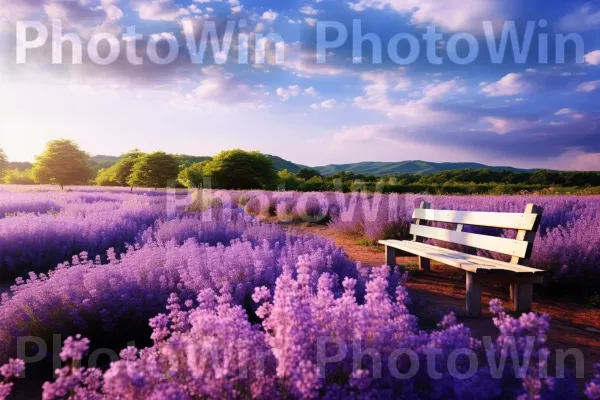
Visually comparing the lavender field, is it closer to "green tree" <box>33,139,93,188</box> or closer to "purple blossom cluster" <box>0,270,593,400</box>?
"purple blossom cluster" <box>0,270,593,400</box>

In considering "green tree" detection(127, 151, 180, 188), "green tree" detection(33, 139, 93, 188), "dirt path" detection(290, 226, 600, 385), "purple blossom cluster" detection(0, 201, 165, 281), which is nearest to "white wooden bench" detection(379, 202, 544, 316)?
"dirt path" detection(290, 226, 600, 385)

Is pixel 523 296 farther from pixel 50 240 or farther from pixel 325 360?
pixel 50 240

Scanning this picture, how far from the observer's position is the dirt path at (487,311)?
3.36 meters

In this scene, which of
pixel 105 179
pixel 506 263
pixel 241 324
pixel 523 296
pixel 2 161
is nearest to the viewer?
pixel 241 324

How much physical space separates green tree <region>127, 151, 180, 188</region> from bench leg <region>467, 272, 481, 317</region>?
23.7 m

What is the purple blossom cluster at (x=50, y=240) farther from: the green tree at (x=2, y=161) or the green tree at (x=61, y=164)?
the green tree at (x=2, y=161)

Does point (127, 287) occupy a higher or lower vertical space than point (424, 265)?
higher

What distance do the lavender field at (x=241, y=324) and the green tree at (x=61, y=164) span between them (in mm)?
29140

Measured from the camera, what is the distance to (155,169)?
25.9 meters

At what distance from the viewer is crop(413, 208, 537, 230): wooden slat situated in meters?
3.77

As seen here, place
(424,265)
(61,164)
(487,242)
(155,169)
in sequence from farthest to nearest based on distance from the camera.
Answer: (61,164) < (155,169) < (424,265) < (487,242)

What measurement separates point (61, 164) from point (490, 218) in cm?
3452

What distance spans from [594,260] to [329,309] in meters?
4.00

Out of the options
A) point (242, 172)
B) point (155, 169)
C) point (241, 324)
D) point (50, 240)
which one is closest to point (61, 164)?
point (155, 169)
